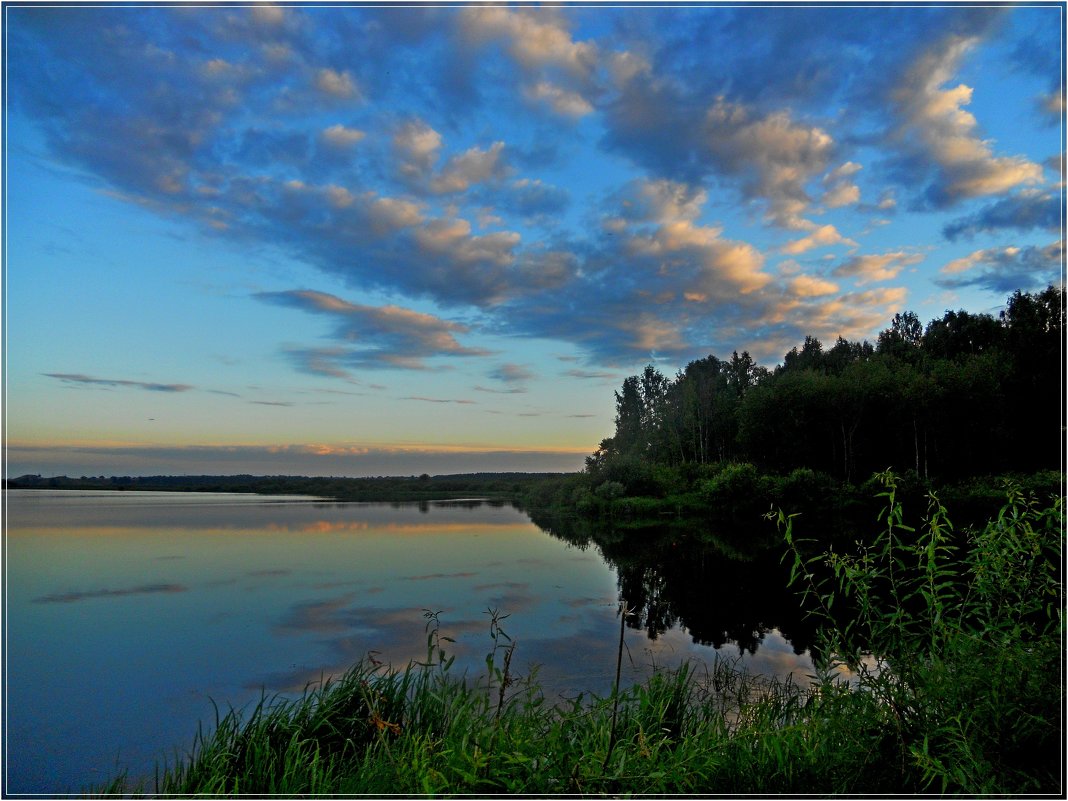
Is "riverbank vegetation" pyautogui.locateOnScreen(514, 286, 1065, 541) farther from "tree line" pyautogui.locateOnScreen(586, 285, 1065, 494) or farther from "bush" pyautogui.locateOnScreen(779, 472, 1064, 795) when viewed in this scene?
"bush" pyautogui.locateOnScreen(779, 472, 1064, 795)

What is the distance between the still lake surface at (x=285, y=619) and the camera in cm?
769

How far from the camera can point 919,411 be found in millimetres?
34875

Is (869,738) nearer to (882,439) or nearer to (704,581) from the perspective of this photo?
(704,581)

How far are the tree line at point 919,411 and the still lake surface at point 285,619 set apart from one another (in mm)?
18995

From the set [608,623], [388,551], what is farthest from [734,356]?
[608,623]

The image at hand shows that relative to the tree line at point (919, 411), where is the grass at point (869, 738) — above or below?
below

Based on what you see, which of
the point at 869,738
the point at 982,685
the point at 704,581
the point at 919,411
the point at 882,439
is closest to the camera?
the point at 982,685

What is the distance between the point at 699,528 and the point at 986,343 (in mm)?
31191

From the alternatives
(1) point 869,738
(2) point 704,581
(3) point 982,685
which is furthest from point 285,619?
(3) point 982,685

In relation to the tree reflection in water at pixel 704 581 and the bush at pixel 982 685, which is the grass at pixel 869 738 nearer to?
the bush at pixel 982 685

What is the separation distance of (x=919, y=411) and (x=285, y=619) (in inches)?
1391

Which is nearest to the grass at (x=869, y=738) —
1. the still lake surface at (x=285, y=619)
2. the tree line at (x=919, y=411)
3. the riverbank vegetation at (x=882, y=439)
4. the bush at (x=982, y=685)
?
the bush at (x=982, y=685)

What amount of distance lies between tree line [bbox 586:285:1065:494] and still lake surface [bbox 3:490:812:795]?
19.0 meters

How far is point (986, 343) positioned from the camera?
44875 millimetres
